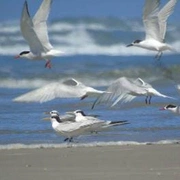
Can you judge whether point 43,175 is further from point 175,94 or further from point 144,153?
point 175,94

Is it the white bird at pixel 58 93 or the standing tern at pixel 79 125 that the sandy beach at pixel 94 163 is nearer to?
the standing tern at pixel 79 125

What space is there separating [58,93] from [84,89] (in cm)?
29

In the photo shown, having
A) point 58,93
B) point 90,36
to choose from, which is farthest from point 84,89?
point 90,36

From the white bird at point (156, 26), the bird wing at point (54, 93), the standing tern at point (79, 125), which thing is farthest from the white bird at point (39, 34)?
the standing tern at point (79, 125)

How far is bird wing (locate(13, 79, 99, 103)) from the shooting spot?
9656 millimetres

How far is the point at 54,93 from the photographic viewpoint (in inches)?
383

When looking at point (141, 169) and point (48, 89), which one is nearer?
point (141, 169)

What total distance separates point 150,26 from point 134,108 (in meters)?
2.05

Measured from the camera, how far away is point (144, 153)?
8898mm

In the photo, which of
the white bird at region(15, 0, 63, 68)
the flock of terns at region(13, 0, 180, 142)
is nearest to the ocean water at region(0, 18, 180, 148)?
the flock of terns at region(13, 0, 180, 142)

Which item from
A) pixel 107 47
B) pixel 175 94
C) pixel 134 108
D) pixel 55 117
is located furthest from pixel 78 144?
pixel 107 47

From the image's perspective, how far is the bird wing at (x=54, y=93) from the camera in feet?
31.7

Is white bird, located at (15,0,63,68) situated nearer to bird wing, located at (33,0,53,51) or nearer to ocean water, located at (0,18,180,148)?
bird wing, located at (33,0,53,51)

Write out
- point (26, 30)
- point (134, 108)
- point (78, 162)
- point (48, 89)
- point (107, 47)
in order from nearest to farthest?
point (78, 162) < point (48, 89) < point (26, 30) < point (134, 108) < point (107, 47)
